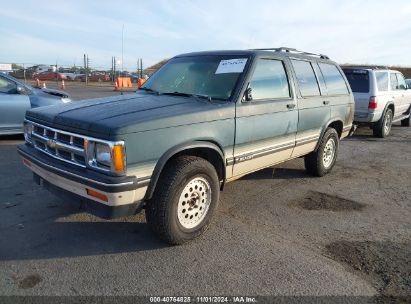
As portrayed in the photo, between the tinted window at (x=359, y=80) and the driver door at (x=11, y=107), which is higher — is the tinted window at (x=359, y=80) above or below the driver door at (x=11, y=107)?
above

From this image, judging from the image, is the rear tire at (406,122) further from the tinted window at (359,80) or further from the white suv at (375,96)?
the tinted window at (359,80)

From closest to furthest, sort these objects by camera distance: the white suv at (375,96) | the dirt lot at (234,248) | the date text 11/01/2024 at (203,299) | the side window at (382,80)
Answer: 1. the date text 11/01/2024 at (203,299)
2. the dirt lot at (234,248)
3. the white suv at (375,96)
4. the side window at (382,80)

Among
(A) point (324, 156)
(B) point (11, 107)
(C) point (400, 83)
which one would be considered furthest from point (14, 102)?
(C) point (400, 83)

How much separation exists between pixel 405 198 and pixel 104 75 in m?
38.4

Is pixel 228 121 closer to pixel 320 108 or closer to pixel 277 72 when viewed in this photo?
pixel 277 72

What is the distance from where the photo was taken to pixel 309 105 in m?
5.23

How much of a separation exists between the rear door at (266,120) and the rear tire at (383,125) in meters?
6.10

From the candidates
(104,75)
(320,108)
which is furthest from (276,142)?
(104,75)

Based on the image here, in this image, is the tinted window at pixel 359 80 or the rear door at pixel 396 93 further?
the rear door at pixel 396 93

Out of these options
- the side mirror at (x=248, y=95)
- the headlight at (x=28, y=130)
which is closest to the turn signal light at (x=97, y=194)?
the headlight at (x=28, y=130)

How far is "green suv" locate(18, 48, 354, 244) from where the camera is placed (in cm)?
315

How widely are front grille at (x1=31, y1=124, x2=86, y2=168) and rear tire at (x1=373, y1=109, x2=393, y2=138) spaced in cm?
881

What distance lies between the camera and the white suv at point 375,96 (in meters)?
9.61

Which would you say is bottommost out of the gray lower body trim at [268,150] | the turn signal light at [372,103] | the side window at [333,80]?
the gray lower body trim at [268,150]
